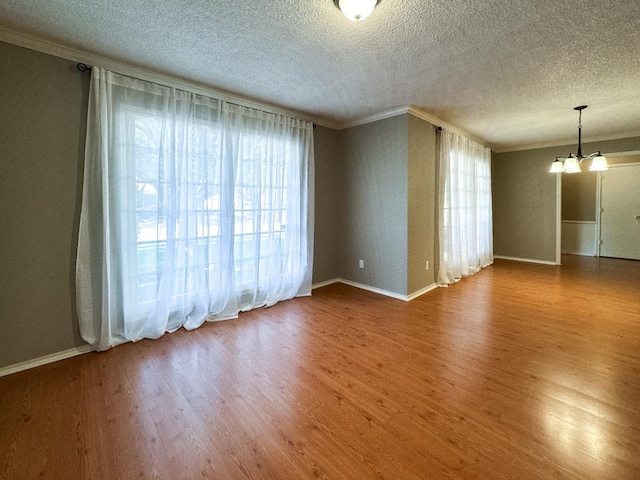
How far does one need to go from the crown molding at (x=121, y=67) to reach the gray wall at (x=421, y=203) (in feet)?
6.00

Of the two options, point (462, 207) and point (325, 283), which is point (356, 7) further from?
point (462, 207)

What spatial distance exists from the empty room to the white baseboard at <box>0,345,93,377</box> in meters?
0.01

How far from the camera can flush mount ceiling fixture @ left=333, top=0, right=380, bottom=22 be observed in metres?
1.61

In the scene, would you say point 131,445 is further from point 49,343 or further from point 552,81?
point 552,81

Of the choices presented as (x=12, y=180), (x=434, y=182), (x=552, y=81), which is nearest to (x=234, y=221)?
(x=12, y=180)

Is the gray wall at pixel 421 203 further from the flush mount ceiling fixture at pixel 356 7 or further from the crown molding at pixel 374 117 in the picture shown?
the flush mount ceiling fixture at pixel 356 7

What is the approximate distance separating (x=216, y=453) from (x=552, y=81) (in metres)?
4.10

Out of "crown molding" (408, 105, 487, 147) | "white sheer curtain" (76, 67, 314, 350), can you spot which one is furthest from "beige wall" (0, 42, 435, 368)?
"crown molding" (408, 105, 487, 147)

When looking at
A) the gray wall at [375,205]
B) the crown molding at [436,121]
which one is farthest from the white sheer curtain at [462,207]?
the gray wall at [375,205]

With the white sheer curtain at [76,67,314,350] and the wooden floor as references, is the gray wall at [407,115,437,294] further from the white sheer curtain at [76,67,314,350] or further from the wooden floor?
the white sheer curtain at [76,67,314,350]

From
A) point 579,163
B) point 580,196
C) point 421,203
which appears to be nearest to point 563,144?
point 580,196

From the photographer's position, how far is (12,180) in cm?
212

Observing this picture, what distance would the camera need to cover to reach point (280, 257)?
12.3 feet

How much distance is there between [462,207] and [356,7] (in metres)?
3.94
